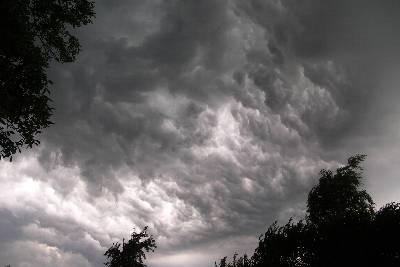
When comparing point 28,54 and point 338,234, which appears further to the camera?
point 338,234

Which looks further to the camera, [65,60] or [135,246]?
[135,246]

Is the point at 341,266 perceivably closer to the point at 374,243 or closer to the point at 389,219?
the point at 374,243

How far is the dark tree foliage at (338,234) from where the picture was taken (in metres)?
27.1

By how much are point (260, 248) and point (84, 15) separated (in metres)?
32.9

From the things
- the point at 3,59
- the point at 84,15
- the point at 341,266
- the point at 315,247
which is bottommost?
the point at 341,266

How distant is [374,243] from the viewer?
89.5 feet

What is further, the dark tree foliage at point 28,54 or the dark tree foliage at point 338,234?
the dark tree foliage at point 338,234

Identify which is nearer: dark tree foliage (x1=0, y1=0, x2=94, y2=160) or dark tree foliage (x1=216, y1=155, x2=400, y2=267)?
dark tree foliage (x1=0, y1=0, x2=94, y2=160)

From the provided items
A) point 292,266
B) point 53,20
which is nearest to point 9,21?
point 53,20

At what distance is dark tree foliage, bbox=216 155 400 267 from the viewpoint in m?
27.1

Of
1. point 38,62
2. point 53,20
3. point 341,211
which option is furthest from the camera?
point 341,211

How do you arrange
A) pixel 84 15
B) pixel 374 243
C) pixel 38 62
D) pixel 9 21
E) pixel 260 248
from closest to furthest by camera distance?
1. pixel 9 21
2. pixel 38 62
3. pixel 84 15
4. pixel 374 243
5. pixel 260 248

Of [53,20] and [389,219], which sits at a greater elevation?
[53,20]

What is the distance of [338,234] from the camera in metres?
29.7
